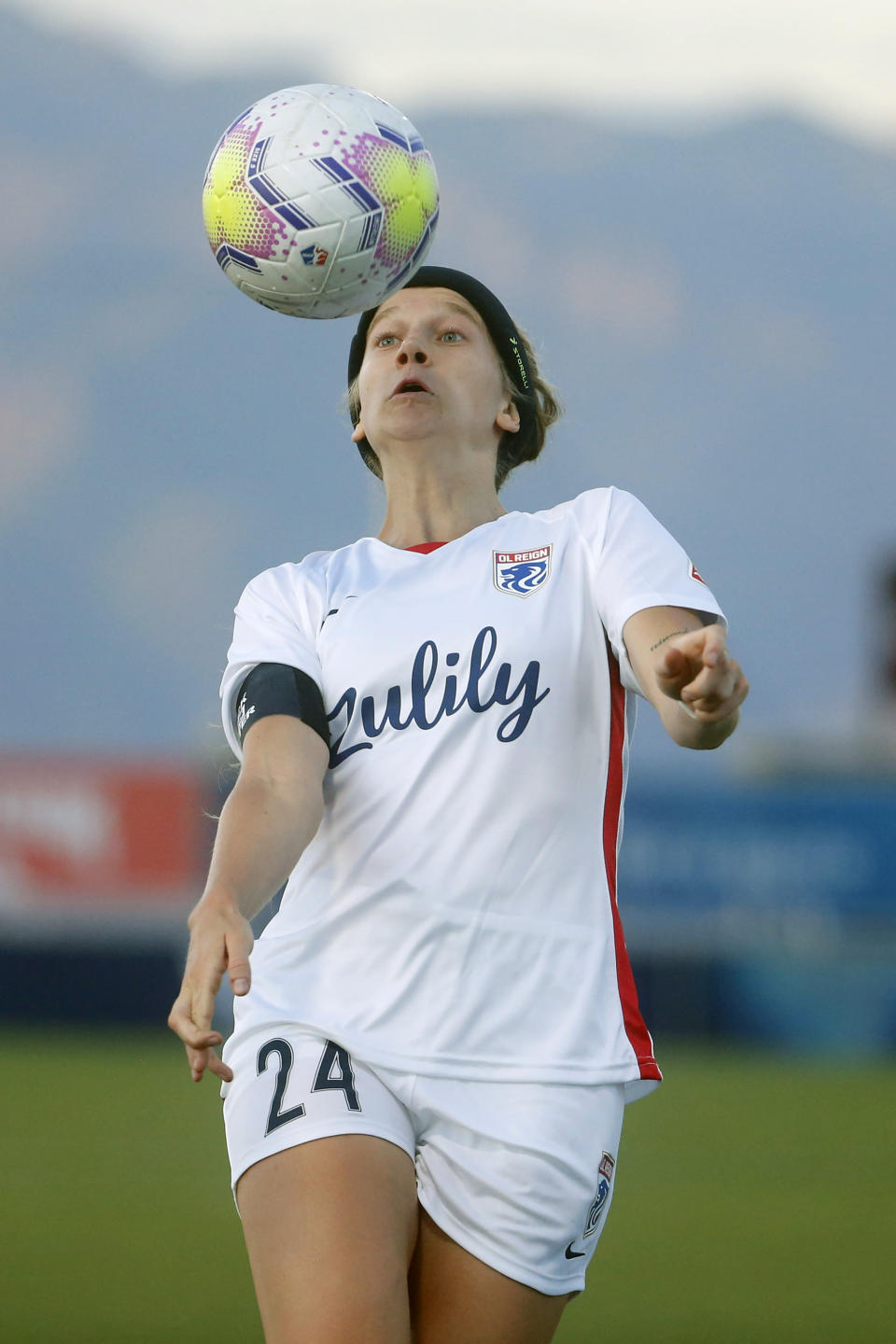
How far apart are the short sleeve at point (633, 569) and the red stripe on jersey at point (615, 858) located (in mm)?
45

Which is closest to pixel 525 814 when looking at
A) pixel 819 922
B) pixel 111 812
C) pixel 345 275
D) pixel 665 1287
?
pixel 345 275

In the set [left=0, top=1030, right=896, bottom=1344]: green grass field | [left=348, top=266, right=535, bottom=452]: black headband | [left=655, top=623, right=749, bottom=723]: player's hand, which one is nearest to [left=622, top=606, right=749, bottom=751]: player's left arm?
[left=655, top=623, right=749, bottom=723]: player's hand

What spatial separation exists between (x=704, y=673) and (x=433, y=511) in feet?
3.40

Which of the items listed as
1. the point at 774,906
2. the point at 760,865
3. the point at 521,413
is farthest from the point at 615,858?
the point at 760,865

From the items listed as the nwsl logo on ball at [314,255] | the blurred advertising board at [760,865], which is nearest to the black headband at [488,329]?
the nwsl logo on ball at [314,255]

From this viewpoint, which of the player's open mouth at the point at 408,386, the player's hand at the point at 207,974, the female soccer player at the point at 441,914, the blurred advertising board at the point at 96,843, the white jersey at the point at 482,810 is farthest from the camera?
the blurred advertising board at the point at 96,843

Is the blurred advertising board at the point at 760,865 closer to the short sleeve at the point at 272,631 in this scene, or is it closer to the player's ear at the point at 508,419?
the player's ear at the point at 508,419

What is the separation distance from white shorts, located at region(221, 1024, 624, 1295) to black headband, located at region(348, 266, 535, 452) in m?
1.52

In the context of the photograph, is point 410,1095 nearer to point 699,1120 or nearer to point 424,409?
point 424,409

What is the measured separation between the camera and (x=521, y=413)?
3.81 m

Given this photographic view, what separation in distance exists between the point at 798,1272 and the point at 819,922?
855 cm

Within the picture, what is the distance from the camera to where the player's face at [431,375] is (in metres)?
3.43

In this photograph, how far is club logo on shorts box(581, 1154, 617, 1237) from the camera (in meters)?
2.95

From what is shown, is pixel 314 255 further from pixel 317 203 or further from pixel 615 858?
pixel 615 858
